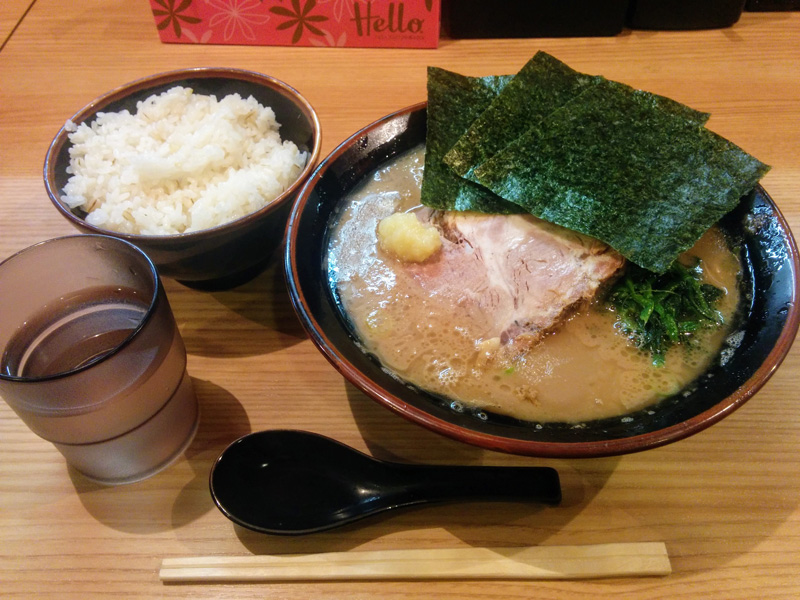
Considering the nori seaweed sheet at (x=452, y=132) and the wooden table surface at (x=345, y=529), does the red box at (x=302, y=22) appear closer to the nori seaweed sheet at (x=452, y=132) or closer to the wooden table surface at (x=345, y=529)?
the nori seaweed sheet at (x=452, y=132)

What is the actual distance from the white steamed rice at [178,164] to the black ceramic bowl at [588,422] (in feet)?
0.50

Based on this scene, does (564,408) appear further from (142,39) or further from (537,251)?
(142,39)

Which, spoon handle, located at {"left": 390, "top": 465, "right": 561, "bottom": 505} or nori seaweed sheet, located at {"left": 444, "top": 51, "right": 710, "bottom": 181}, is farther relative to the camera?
nori seaweed sheet, located at {"left": 444, "top": 51, "right": 710, "bottom": 181}

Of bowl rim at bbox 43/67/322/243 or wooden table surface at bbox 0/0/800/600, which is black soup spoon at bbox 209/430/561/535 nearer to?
wooden table surface at bbox 0/0/800/600

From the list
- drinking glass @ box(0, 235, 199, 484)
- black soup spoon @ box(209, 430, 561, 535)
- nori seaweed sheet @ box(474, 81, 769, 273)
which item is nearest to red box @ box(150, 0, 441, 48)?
nori seaweed sheet @ box(474, 81, 769, 273)

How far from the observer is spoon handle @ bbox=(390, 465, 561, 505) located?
3.36ft

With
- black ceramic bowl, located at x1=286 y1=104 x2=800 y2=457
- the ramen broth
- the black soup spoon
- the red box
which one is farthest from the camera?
the red box

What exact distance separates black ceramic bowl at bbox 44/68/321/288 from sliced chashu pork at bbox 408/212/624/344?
371 millimetres

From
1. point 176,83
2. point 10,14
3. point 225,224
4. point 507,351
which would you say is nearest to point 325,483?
point 507,351

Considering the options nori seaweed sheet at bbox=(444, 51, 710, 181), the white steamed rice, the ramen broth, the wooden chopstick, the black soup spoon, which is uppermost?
nori seaweed sheet at bbox=(444, 51, 710, 181)

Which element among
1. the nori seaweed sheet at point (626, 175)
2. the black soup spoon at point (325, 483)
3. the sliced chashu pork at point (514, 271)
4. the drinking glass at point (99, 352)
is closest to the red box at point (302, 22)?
the nori seaweed sheet at point (626, 175)

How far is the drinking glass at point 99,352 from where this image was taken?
3.01ft

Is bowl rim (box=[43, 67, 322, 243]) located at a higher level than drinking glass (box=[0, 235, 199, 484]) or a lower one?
higher

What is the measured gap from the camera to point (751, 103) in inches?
75.7
